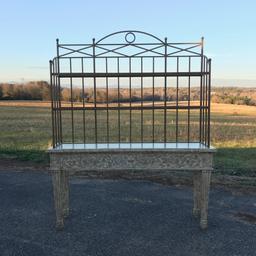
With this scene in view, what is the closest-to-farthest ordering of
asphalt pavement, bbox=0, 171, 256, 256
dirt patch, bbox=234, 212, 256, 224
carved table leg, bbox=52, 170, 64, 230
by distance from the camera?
asphalt pavement, bbox=0, 171, 256, 256
carved table leg, bbox=52, 170, 64, 230
dirt patch, bbox=234, 212, 256, 224

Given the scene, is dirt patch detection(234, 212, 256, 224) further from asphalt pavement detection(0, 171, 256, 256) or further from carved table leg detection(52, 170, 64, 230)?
carved table leg detection(52, 170, 64, 230)

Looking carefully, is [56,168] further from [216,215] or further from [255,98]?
[255,98]

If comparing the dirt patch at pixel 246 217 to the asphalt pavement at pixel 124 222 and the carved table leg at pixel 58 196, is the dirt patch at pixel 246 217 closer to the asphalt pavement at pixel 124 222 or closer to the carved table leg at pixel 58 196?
the asphalt pavement at pixel 124 222

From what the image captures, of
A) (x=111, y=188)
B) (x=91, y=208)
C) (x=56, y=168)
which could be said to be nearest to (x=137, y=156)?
(x=56, y=168)

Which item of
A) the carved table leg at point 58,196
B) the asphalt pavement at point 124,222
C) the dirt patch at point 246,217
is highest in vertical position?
the carved table leg at point 58,196

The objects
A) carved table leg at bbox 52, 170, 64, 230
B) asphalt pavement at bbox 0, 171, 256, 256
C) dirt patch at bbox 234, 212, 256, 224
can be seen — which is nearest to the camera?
asphalt pavement at bbox 0, 171, 256, 256

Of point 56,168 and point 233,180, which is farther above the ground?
point 56,168

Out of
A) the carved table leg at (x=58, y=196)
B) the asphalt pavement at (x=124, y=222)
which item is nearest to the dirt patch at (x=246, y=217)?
the asphalt pavement at (x=124, y=222)

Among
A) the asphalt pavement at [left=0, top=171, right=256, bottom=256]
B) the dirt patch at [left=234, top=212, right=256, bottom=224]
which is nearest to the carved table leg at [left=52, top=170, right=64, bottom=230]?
the asphalt pavement at [left=0, top=171, right=256, bottom=256]

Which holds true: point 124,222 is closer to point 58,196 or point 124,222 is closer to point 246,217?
point 58,196

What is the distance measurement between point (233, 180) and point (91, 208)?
10.4 feet

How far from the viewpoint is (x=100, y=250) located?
4.02 meters

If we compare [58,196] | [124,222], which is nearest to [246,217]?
[124,222]

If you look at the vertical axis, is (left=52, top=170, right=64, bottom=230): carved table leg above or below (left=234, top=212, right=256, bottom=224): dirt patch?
above
